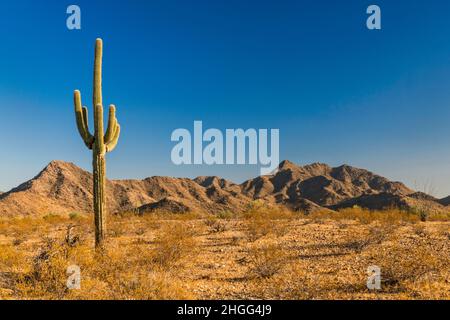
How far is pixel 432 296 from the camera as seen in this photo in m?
5.63

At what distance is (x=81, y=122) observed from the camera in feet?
31.3

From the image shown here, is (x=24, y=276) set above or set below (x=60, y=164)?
below

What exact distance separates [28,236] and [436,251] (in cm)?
1319

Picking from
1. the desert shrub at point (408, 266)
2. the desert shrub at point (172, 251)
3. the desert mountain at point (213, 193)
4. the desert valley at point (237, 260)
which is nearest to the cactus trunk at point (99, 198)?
the desert valley at point (237, 260)

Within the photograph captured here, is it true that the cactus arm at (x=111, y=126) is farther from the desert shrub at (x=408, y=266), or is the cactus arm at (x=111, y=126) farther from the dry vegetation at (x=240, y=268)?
the desert shrub at (x=408, y=266)

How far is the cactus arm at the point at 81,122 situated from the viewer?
935cm

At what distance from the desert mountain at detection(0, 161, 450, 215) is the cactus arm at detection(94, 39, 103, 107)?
1889 cm

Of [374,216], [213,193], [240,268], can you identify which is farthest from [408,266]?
[213,193]

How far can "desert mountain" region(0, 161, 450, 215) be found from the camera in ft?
113

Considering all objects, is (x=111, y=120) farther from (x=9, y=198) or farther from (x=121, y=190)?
(x=121, y=190)

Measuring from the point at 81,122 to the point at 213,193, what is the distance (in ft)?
129

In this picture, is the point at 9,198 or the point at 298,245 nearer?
the point at 298,245
